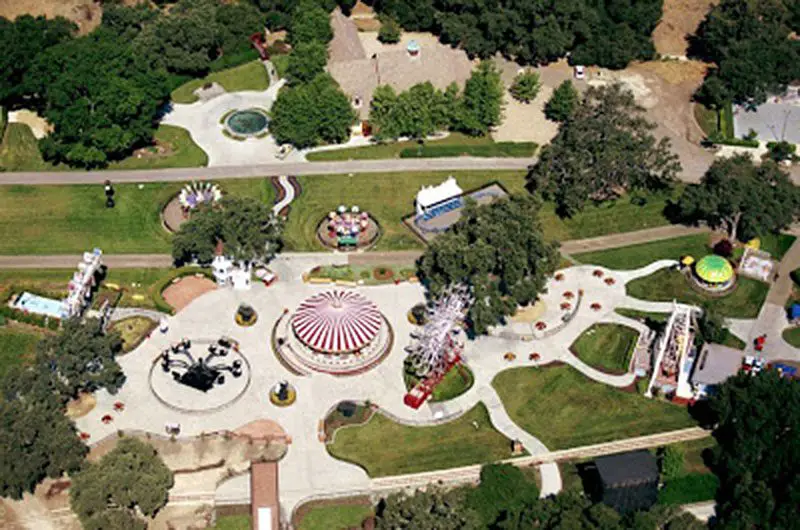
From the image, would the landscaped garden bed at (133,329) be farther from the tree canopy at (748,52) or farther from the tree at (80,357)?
the tree canopy at (748,52)

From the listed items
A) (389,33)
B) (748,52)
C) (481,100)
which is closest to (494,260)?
(481,100)

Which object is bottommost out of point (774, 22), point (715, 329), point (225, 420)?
point (225, 420)

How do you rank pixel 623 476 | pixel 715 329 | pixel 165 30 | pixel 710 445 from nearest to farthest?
pixel 623 476
pixel 710 445
pixel 715 329
pixel 165 30

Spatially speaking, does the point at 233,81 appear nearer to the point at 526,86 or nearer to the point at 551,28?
the point at 526,86

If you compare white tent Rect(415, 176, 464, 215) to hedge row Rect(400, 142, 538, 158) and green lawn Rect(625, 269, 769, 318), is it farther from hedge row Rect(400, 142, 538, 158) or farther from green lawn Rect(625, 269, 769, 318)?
green lawn Rect(625, 269, 769, 318)

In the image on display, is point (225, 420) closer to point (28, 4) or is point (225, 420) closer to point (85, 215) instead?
point (85, 215)


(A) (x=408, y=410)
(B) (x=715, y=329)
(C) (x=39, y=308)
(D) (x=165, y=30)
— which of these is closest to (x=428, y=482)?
(A) (x=408, y=410)

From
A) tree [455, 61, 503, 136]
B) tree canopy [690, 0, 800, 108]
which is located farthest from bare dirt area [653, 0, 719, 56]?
tree [455, 61, 503, 136]
